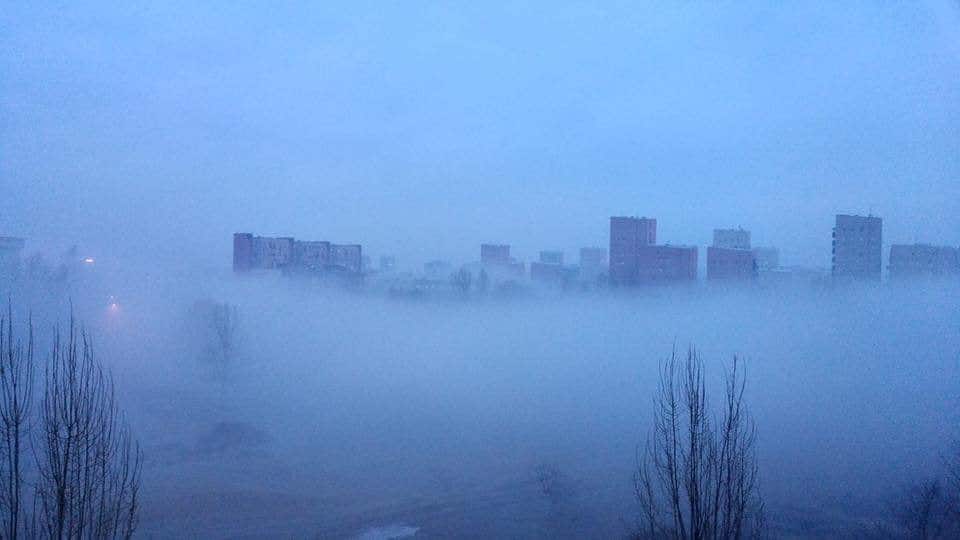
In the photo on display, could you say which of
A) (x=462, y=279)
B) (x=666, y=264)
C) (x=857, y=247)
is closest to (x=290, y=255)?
(x=462, y=279)

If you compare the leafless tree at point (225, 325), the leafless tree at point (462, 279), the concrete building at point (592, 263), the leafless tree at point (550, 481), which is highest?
the concrete building at point (592, 263)

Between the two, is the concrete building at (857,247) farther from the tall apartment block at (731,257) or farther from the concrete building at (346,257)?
the concrete building at (346,257)

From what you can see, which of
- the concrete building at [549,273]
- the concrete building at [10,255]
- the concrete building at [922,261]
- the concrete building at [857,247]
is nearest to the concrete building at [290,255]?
the concrete building at [549,273]

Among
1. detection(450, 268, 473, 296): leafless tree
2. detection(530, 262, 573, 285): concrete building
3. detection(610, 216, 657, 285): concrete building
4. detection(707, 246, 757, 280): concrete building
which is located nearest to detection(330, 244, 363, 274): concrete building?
detection(450, 268, 473, 296): leafless tree

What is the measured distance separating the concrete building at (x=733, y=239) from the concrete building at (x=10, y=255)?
12012 mm

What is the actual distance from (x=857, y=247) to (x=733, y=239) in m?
2.62

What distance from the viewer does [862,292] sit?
1207 cm

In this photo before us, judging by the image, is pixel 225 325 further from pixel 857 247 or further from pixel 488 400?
pixel 857 247

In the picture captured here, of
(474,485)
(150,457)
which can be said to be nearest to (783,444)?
(474,485)

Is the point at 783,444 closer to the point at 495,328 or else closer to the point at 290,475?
the point at 290,475

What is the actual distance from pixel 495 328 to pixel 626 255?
277 inches

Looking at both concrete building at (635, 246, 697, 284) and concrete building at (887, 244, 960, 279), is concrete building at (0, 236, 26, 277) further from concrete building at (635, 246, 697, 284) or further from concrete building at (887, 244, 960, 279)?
concrete building at (887, 244, 960, 279)

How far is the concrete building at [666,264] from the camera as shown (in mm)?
13648

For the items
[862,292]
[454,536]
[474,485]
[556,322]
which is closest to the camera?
[454,536]
